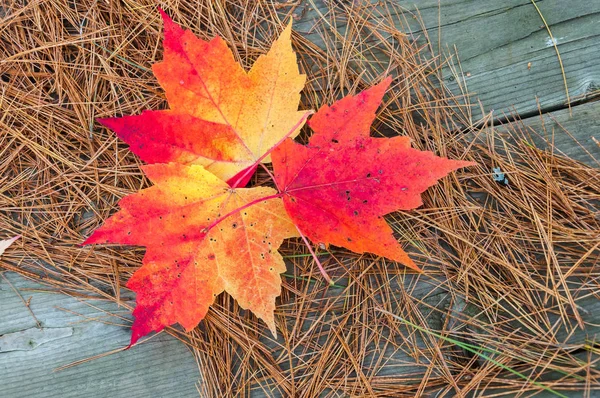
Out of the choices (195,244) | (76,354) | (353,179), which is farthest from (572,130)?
(76,354)

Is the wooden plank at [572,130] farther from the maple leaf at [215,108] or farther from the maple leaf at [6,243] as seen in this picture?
the maple leaf at [6,243]

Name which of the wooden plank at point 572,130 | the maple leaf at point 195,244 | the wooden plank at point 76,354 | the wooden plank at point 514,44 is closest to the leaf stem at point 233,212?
the maple leaf at point 195,244

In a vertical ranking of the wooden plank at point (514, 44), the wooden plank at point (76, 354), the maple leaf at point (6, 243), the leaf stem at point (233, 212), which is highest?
the wooden plank at point (514, 44)

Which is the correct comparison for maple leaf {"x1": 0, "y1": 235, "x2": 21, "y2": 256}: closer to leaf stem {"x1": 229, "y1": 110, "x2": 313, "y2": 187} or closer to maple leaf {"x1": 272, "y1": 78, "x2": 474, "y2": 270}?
leaf stem {"x1": 229, "y1": 110, "x2": 313, "y2": 187}

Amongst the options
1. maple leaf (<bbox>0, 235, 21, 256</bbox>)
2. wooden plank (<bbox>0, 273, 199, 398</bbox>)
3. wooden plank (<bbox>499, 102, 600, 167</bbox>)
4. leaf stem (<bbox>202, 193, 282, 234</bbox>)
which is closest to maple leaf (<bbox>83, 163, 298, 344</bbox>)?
leaf stem (<bbox>202, 193, 282, 234</bbox>)

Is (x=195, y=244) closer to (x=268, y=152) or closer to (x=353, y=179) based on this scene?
(x=268, y=152)

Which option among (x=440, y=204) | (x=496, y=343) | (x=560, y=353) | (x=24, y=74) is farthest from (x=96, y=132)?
(x=560, y=353)
